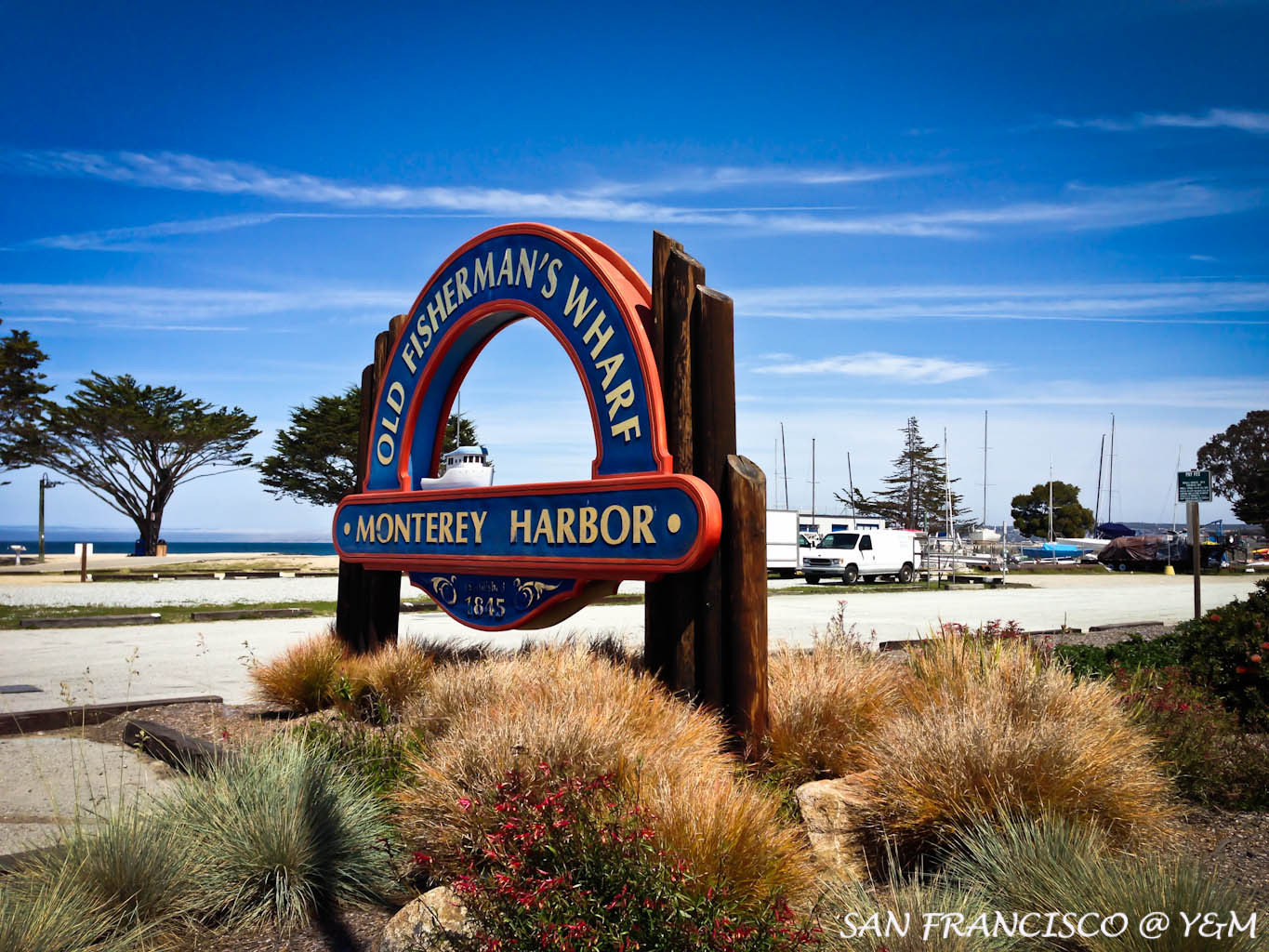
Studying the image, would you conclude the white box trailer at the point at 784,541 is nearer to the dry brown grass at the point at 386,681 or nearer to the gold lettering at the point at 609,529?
the dry brown grass at the point at 386,681

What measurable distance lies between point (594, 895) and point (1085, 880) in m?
1.68

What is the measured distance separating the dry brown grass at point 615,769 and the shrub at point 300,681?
2.95m

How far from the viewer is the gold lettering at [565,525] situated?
652 cm

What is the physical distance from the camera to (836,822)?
4.20 meters

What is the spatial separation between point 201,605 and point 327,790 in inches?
621

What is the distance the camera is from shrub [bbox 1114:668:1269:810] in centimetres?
479

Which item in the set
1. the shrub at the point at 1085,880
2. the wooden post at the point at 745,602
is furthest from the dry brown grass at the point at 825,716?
the shrub at the point at 1085,880

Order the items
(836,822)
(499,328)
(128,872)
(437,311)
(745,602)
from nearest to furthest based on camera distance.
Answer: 1. (128,872)
2. (836,822)
3. (745,602)
4. (499,328)
5. (437,311)

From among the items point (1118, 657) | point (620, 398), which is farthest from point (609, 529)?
point (1118, 657)

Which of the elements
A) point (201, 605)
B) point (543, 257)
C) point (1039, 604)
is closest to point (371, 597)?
point (543, 257)

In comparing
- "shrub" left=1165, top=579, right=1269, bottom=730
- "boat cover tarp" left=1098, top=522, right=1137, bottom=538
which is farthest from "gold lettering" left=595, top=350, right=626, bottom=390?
"boat cover tarp" left=1098, top=522, right=1137, bottom=538

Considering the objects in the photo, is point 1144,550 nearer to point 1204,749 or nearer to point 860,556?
point 860,556

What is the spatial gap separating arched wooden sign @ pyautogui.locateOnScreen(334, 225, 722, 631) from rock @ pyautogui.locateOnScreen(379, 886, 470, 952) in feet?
8.53

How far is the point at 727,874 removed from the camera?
3.24 m
